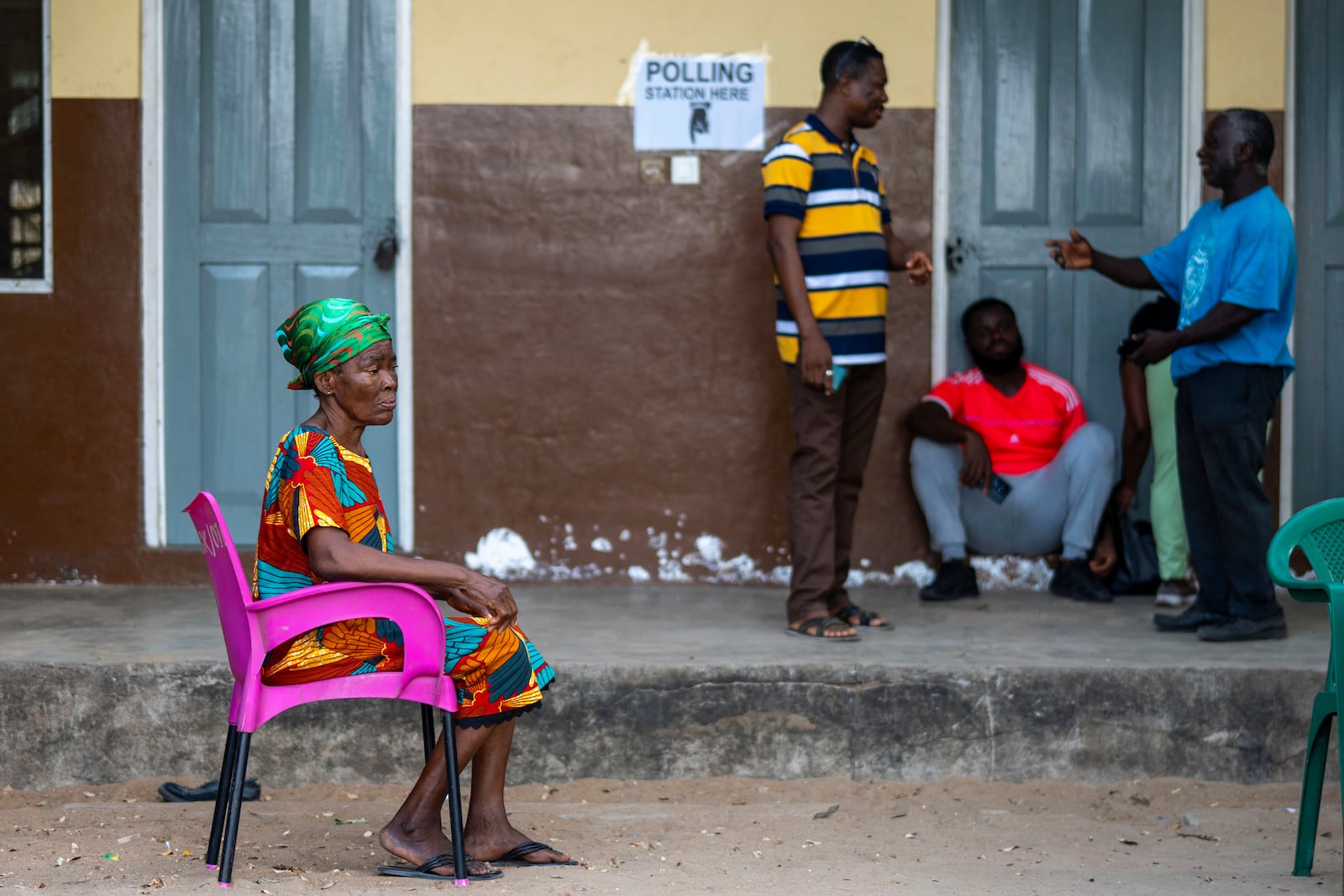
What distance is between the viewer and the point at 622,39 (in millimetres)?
5844

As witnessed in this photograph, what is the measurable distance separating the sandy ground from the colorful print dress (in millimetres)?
466

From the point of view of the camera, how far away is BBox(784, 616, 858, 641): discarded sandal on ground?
4922 millimetres

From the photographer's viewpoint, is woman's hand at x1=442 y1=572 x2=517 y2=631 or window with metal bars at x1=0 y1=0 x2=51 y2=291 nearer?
woman's hand at x1=442 y1=572 x2=517 y2=631

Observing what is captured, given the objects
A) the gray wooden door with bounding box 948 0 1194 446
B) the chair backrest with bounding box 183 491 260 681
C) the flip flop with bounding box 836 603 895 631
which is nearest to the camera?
the chair backrest with bounding box 183 491 260 681

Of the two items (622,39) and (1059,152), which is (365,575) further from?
(1059,152)

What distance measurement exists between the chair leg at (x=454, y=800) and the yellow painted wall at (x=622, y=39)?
313 centimetres

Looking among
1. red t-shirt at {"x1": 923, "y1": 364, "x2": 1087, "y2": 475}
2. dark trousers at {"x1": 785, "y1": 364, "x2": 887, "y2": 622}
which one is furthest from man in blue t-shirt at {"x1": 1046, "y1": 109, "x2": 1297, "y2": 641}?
dark trousers at {"x1": 785, "y1": 364, "x2": 887, "y2": 622}

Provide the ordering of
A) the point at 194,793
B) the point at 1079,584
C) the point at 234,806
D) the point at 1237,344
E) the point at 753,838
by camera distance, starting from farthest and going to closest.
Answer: the point at 1079,584 → the point at 1237,344 → the point at 194,793 → the point at 753,838 → the point at 234,806

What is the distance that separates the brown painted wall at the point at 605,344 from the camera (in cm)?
588

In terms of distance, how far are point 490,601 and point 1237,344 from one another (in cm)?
275

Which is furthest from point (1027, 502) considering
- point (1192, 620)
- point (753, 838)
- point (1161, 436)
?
point (753, 838)

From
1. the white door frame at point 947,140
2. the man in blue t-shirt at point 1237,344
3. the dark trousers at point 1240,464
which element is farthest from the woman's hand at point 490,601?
the white door frame at point 947,140

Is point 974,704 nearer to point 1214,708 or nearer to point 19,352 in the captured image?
point 1214,708

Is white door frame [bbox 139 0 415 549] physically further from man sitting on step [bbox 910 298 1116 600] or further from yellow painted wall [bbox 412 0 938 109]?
man sitting on step [bbox 910 298 1116 600]
